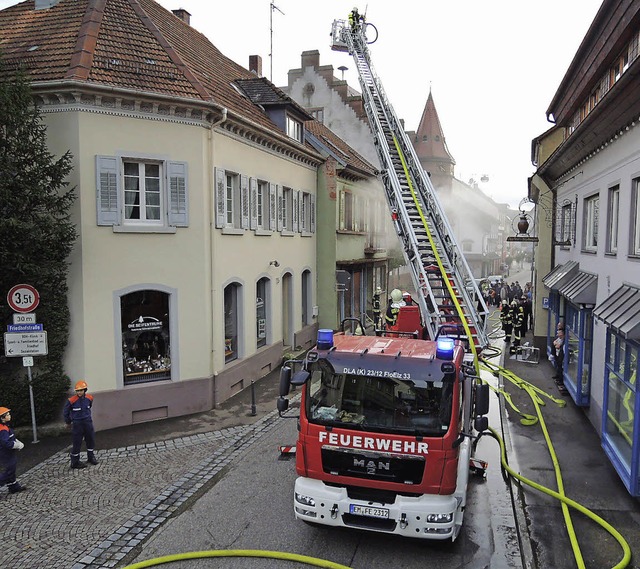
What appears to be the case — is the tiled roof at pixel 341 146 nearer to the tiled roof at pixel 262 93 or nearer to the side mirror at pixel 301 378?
the tiled roof at pixel 262 93

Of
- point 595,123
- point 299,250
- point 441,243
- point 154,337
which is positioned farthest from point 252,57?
point 595,123

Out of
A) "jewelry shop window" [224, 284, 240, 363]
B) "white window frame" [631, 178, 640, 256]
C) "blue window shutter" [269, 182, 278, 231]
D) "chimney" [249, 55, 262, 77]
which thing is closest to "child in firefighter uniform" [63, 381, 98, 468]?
"jewelry shop window" [224, 284, 240, 363]

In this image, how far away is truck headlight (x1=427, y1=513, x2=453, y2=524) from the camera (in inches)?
252

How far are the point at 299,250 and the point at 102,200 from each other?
8.87 meters

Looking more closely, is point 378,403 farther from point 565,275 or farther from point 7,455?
point 565,275

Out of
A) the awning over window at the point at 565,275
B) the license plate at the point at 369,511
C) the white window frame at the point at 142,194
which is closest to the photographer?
the license plate at the point at 369,511

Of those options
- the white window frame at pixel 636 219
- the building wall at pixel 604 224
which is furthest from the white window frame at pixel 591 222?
the white window frame at pixel 636 219

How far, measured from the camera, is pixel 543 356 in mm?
19312

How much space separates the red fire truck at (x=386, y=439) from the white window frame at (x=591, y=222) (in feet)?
24.0

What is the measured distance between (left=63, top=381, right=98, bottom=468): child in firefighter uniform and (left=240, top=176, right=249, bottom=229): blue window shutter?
21.5 feet

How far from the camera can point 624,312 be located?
26.6ft

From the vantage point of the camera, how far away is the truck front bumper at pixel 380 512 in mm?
6414

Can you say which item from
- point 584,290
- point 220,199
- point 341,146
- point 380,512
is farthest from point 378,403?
point 341,146

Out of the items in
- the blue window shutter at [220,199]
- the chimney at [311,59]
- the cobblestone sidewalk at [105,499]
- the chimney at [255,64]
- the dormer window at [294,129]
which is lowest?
the cobblestone sidewalk at [105,499]
